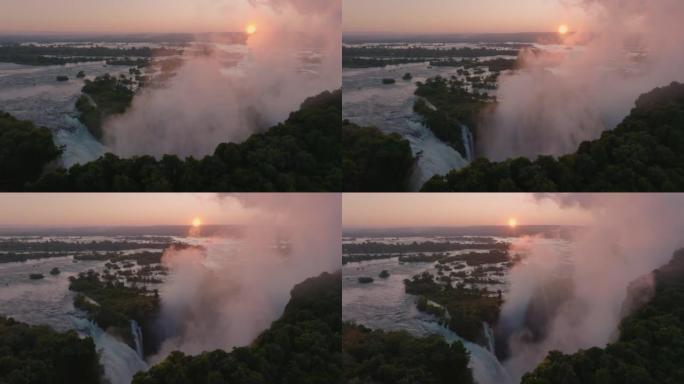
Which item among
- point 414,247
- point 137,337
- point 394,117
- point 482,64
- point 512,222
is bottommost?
point 137,337

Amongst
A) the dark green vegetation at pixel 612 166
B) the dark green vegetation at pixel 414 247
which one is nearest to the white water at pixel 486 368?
the dark green vegetation at pixel 414 247

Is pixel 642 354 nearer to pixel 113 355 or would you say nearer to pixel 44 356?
pixel 113 355

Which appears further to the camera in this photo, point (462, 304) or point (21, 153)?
point (462, 304)

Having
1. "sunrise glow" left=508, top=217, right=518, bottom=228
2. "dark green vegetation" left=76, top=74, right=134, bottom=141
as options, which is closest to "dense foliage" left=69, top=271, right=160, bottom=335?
"dark green vegetation" left=76, top=74, right=134, bottom=141

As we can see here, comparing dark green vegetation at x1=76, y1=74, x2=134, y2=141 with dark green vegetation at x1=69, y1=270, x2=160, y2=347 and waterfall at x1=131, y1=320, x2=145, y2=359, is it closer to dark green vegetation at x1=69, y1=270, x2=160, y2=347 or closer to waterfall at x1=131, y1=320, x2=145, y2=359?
dark green vegetation at x1=69, y1=270, x2=160, y2=347

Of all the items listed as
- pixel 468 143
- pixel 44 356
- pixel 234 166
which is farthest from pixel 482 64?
pixel 44 356
